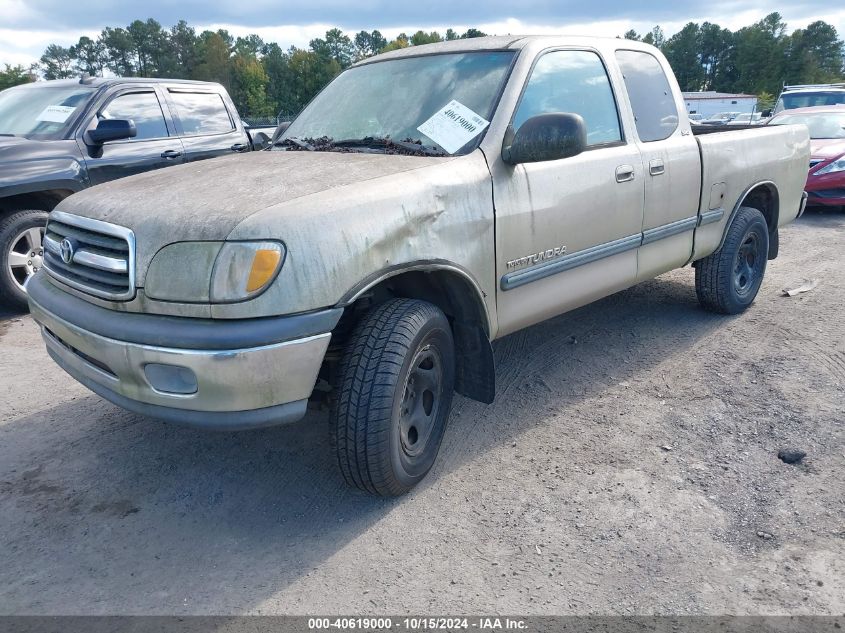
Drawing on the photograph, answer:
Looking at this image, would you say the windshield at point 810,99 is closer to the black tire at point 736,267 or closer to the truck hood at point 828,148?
the truck hood at point 828,148

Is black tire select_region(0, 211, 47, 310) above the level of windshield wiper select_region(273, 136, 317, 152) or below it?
below

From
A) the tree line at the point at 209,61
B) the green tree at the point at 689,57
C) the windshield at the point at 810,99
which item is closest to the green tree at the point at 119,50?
the tree line at the point at 209,61

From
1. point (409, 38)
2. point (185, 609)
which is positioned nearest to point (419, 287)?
point (185, 609)

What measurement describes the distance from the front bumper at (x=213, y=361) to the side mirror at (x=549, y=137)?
1246 millimetres

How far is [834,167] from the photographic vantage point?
9.28m

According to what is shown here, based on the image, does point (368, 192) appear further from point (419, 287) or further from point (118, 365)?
point (118, 365)

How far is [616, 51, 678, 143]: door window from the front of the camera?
4160 millimetres

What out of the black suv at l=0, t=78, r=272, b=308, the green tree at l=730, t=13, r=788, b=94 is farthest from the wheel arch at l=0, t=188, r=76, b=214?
the green tree at l=730, t=13, r=788, b=94

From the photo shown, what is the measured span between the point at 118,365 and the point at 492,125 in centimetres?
196

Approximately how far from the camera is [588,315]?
5332 mm

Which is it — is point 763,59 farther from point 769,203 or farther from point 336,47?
point 769,203

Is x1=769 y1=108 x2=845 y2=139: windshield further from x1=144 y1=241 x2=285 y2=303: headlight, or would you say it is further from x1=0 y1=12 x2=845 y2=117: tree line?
x1=0 y1=12 x2=845 y2=117: tree line

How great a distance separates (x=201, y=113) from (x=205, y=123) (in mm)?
114

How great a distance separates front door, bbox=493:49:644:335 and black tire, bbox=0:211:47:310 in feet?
13.2
